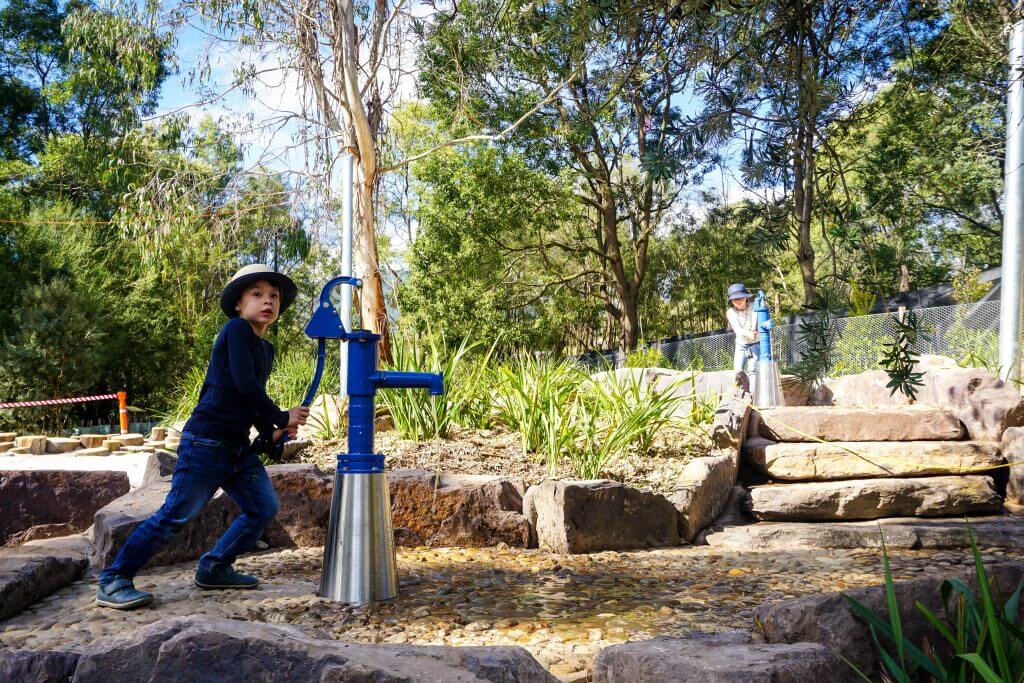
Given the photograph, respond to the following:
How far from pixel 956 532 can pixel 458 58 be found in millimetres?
8174

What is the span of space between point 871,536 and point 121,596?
4152mm

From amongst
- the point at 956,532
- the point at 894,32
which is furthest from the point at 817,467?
the point at 894,32

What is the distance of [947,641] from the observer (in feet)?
7.20

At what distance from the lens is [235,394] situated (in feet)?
11.0

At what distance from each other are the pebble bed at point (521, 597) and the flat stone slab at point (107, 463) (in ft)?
5.64

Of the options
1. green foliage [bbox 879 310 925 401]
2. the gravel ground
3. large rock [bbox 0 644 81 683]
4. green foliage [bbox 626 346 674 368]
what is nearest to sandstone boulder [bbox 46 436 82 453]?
the gravel ground

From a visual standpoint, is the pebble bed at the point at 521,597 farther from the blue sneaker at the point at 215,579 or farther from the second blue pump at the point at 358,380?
the second blue pump at the point at 358,380

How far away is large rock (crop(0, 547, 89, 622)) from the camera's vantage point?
307 centimetres

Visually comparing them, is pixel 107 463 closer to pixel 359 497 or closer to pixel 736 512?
pixel 359 497

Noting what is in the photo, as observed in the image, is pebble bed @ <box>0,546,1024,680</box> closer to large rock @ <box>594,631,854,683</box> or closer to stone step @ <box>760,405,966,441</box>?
large rock @ <box>594,631,854,683</box>

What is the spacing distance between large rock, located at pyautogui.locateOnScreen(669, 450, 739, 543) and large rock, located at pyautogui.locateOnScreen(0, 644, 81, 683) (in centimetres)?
366

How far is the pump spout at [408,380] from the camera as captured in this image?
11.2 ft

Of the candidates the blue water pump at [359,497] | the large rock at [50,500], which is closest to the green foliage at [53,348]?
the large rock at [50,500]

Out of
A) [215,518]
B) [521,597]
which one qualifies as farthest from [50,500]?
[521,597]
